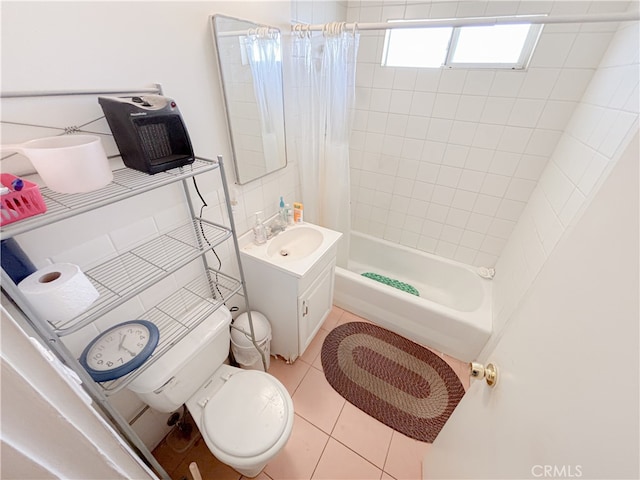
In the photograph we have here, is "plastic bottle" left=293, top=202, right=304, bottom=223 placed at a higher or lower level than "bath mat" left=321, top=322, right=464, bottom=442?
higher

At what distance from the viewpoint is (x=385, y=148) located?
2.08 metres

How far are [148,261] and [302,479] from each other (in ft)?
3.96

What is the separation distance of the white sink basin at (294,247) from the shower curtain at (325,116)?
11.6 inches

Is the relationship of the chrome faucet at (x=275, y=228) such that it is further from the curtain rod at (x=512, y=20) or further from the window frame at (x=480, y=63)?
the window frame at (x=480, y=63)

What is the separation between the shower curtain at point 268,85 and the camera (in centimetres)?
119

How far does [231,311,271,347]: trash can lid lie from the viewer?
1.41 metres

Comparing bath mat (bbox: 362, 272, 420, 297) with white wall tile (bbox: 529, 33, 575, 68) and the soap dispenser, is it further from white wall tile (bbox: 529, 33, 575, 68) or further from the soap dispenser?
white wall tile (bbox: 529, 33, 575, 68)

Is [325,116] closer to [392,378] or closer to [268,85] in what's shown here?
[268,85]

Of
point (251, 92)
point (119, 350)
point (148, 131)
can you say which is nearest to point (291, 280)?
point (119, 350)

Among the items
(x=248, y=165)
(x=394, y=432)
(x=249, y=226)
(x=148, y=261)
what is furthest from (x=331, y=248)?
(x=394, y=432)

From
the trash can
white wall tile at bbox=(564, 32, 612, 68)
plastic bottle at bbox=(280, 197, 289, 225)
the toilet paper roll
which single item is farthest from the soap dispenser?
white wall tile at bbox=(564, 32, 612, 68)

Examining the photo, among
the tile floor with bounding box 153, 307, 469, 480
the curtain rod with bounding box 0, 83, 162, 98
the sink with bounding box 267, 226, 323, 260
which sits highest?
the curtain rod with bounding box 0, 83, 162, 98

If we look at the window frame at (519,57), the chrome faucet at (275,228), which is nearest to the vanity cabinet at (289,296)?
the chrome faucet at (275,228)
